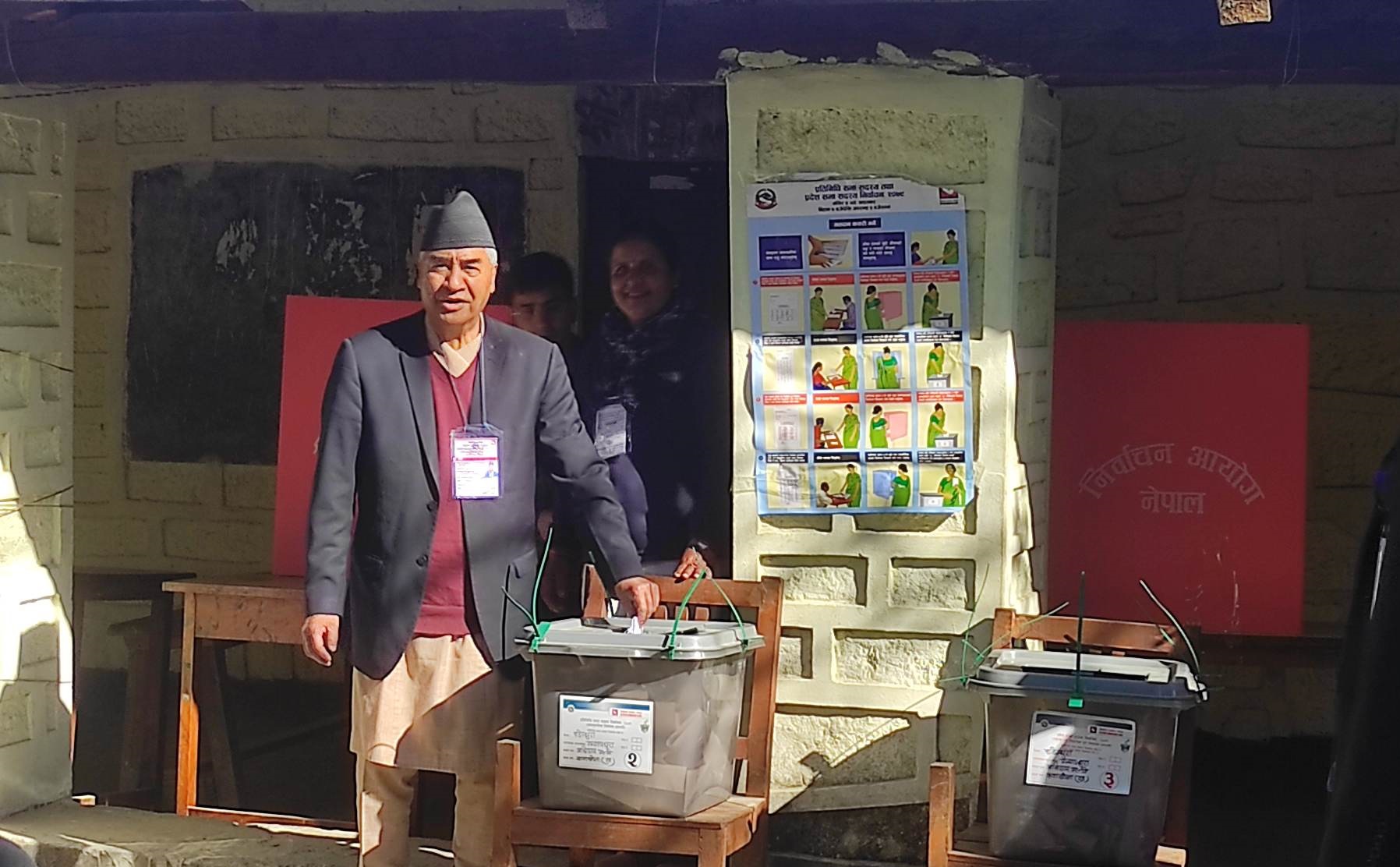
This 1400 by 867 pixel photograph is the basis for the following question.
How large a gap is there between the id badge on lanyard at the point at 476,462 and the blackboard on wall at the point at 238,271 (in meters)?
2.29

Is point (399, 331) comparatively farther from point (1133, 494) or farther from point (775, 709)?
point (1133, 494)

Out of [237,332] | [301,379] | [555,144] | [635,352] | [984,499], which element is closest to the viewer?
[984,499]

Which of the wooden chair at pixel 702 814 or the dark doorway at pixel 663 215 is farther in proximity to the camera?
the dark doorway at pixel 663 215

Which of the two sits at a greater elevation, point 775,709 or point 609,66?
point 609,66

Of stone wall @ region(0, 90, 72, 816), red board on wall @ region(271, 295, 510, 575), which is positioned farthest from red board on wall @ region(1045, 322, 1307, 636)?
stone wall @ region(0, 90, 72, 816)

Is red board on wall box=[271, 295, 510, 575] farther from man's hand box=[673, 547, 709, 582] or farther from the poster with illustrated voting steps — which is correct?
the poster with illustrated voting steps

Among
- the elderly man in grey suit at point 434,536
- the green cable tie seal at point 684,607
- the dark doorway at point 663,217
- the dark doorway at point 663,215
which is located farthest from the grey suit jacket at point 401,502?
the dark doorway at point 663,215

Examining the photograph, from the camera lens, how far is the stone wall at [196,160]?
267 inches

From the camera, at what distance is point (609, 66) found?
4.87m

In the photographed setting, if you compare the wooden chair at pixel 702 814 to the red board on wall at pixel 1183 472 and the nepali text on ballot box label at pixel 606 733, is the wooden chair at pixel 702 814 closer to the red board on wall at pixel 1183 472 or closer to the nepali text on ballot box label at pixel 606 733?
the nepali text on ballot box label at pixel 606 733

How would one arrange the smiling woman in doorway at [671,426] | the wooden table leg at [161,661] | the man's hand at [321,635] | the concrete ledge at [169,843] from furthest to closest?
the wooden table leg at [161,661]
the smiling woman in doorway at [671,426]
the concrete ledge at [169,843]
the man's hand at [321,635]

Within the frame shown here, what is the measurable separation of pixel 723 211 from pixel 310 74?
5.86ft

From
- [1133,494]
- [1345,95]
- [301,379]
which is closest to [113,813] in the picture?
[301,379]

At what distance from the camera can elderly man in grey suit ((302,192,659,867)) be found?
4645mm
